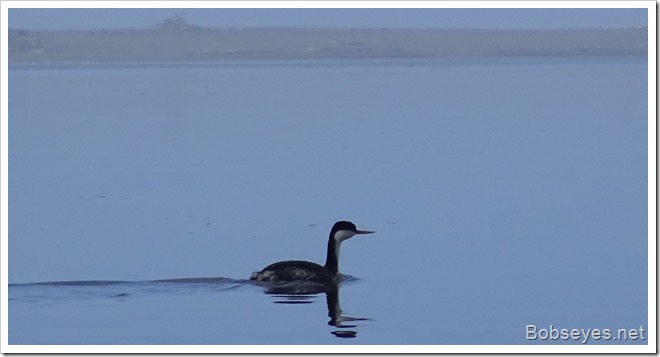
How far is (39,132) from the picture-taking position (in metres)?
19.8

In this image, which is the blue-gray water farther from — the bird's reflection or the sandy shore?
the sandy shore

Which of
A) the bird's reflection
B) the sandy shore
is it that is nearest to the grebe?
the bird's reflection

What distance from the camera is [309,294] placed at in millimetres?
9961

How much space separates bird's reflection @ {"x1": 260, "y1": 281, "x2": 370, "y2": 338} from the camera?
9.11m

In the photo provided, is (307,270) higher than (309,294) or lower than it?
higher

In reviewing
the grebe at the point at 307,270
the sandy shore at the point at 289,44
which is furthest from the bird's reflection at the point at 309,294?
the sandy shore at the point at 289,44

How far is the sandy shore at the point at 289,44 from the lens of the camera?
37.3 metres

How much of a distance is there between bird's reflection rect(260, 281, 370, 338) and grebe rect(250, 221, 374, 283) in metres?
0.05

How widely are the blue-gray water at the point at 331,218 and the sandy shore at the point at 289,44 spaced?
13.8 m

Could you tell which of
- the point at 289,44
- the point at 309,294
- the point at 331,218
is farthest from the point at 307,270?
the point at 289,44

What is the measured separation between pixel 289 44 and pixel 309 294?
3176cm

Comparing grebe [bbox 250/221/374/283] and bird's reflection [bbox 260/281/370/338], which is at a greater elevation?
grebe [bbox 250/221/374/283]

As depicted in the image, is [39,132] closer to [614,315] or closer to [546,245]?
[546,245]

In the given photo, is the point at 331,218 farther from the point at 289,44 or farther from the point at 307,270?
the point at 289,44
